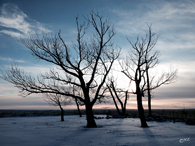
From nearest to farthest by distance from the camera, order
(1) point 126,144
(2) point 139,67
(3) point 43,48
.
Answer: (1) point 126,144, (3) point 43,48, (2) point 139,67

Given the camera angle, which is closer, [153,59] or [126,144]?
[126,144]

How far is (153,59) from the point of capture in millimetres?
16594

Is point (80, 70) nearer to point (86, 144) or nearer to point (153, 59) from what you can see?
point (153, 59)

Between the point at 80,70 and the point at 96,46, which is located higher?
the point at 96,46

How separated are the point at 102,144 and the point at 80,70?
28.0ft

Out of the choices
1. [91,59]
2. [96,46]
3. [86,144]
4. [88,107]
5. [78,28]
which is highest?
[78,28]

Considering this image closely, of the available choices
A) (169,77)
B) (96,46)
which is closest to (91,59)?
(96,46)

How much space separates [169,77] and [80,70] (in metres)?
8.98

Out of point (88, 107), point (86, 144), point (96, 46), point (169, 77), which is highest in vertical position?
point (96, 46)

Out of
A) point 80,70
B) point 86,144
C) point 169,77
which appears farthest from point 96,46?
point 86,144

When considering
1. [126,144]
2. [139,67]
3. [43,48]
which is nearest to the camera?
[126,144]

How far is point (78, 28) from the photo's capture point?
15883 mm

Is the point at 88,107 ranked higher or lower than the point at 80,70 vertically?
lower

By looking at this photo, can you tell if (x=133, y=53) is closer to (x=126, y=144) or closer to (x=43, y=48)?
(x=43, y=48)
